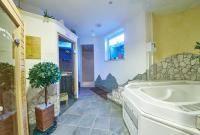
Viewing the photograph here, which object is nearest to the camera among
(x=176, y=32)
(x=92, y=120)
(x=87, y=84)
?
(x=92, y=120)

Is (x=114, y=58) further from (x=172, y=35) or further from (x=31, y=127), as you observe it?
(x=31, y=127)

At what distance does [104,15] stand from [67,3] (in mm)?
982

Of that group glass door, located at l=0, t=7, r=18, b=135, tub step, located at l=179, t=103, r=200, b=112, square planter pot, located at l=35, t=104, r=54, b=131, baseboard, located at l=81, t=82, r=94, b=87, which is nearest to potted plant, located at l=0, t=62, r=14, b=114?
glass door, located at l=0, t=7, r=18, b=135

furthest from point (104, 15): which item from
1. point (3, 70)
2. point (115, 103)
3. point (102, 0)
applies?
point (3, 70)

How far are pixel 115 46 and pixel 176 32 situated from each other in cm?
204

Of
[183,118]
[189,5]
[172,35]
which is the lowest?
[183,118]

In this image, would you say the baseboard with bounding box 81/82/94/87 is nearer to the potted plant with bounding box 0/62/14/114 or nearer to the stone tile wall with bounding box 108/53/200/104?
the stone tile wall with bounding box 108/53/200/104

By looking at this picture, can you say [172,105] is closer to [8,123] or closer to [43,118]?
[8,123]

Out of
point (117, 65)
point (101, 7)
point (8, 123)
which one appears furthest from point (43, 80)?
point (117, 65)

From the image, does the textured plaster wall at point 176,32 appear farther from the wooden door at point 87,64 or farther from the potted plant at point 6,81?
the wooden door at point 87,64

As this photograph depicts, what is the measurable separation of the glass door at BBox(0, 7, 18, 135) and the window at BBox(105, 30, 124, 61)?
3.18 m

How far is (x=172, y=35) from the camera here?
10.1 ft

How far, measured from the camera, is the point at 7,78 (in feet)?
4.62

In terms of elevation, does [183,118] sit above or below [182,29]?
below
